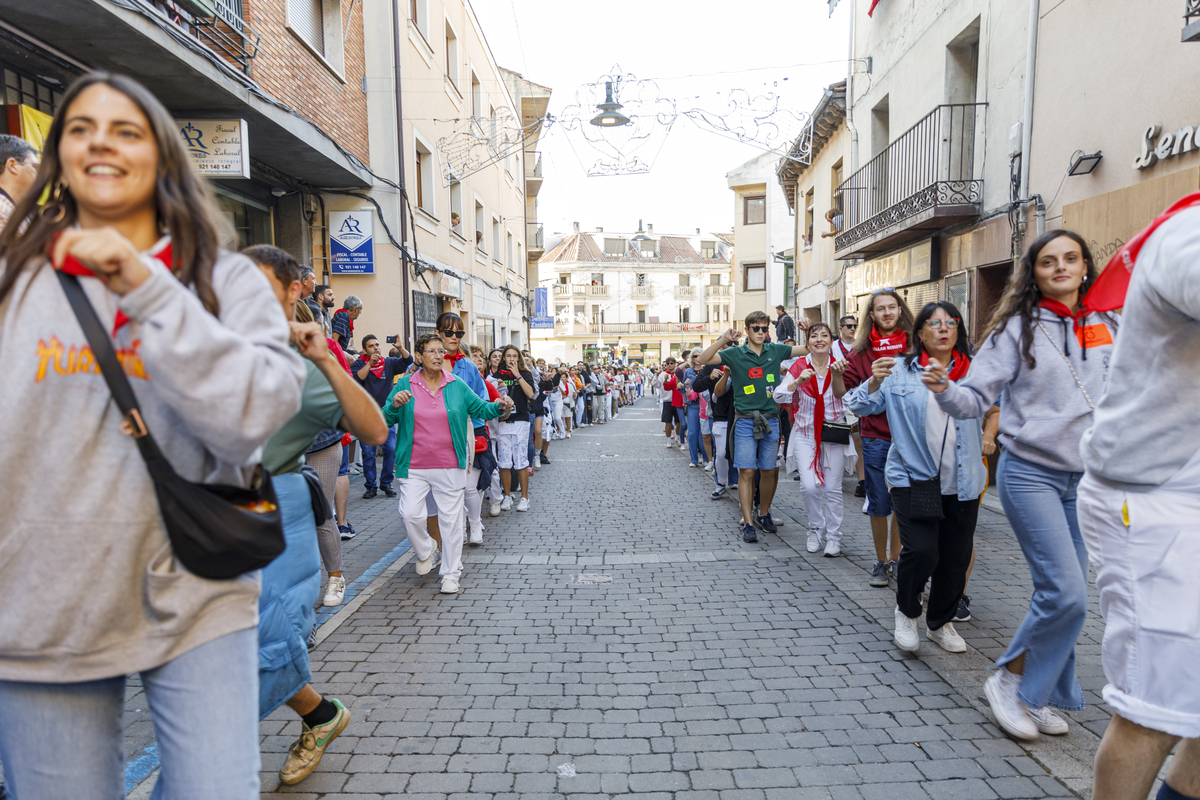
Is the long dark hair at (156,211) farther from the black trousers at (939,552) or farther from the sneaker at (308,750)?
the black trousers at (939,552)

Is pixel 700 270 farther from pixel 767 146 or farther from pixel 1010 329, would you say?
pixel 1010 329

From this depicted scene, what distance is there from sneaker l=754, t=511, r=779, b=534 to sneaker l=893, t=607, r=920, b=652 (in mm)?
3042

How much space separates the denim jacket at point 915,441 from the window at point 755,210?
3527cm

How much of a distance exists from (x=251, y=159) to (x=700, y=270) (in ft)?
206

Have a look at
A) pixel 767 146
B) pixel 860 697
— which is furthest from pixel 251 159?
pixel 860 697

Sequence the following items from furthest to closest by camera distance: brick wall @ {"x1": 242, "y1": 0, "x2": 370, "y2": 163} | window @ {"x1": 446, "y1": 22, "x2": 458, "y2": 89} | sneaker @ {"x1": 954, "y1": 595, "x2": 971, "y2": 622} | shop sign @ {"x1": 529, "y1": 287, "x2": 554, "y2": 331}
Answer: shop sign @ {"x1": 529, "y1": 287, "x2": 554, "y2": 331}, window @ {"x1": 446, "y1": 22, "x2": 458, "y2": 89}, brick wall @ {"x1": 242, "y1": 0, "x2": 370, "y2": 163}, sneaker @ {"x1": 954, "y1": 595, "x2": 971, "y2": 622}

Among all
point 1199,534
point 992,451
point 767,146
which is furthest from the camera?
point 767,146

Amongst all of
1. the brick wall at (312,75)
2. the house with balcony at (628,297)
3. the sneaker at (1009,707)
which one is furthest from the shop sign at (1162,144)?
the house with balcony at (628,297)

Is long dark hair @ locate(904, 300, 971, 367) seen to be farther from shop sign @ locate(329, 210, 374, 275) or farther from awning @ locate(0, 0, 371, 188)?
shop sign @ locate(329, 210, 374, 275)

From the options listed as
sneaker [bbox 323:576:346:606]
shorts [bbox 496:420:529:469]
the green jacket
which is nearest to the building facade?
shorts [bbox 496:420:529:469]

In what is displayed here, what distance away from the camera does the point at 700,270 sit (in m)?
71.0

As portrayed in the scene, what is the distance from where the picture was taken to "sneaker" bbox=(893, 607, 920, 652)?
3922 mm

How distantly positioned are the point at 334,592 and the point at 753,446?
383 cm

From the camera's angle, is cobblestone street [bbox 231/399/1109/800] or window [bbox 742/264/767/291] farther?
window [bbox 742/264/767/291]
